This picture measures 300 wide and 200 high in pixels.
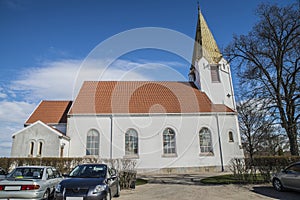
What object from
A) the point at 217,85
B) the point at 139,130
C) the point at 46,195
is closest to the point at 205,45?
the point at 217,85

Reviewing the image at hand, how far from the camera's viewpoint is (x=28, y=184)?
7.64 m

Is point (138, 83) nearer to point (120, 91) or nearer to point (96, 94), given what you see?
point (120, 91)

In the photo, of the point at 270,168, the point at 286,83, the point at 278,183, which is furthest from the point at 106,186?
the point at 286,83

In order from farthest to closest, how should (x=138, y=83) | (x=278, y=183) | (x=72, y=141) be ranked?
(x=138, y=83) → (x=72, y=141) → (x=278, y=183)

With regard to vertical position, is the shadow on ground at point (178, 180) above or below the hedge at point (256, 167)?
below

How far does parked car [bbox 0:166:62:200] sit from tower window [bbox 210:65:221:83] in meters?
23.8

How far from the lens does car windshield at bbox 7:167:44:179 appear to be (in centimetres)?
854

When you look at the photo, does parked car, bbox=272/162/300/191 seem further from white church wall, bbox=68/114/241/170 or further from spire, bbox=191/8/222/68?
spire, bbox=191/8/222/68

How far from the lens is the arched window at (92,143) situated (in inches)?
848

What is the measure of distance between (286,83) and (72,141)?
70.3 feet

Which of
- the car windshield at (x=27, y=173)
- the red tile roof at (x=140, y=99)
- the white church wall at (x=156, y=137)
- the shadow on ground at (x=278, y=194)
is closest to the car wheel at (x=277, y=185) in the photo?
the shadow on ground at (x=278, y=194)

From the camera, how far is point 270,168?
13.7m

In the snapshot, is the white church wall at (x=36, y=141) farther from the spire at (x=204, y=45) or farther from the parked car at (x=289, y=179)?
the spire at (x=204, y=45)

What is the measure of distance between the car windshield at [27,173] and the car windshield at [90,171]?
1.43 meters
